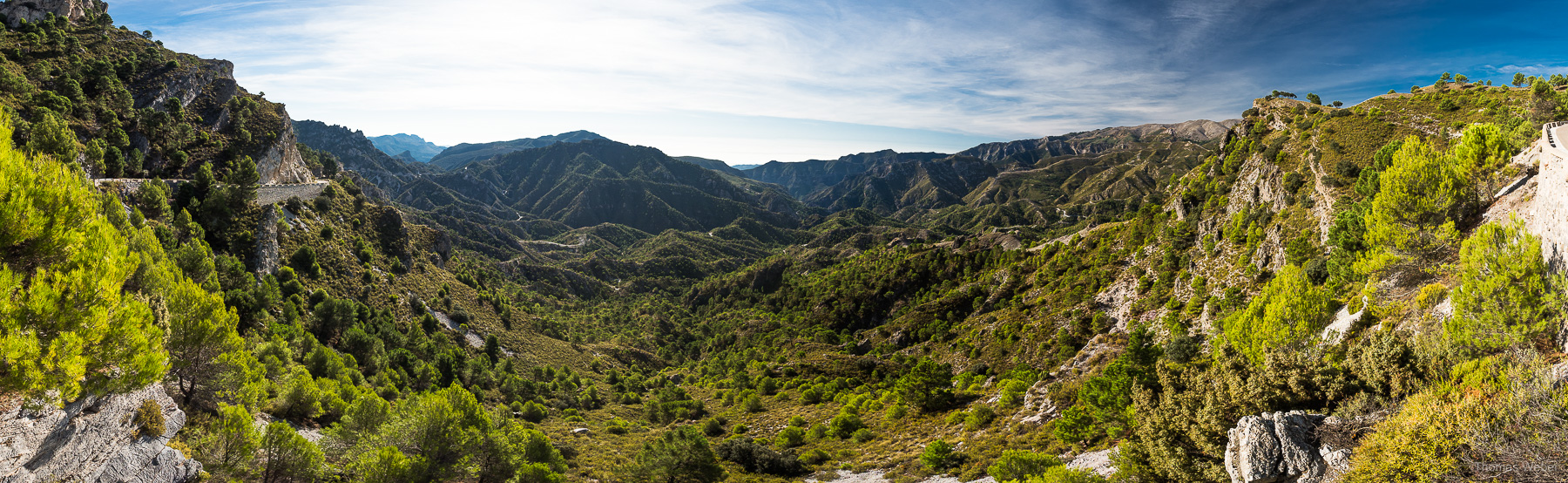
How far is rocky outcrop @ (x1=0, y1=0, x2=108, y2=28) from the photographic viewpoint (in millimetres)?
77875

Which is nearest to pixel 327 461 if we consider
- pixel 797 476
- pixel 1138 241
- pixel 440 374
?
pixel 797 476

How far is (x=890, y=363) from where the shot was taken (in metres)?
77.2

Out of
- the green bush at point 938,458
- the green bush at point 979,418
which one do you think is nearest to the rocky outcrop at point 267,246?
the green bush at point 938,458

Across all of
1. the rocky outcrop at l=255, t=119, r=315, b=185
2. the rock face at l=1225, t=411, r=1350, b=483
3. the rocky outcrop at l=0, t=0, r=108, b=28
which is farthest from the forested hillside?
the rocky outcrop at l=0, t=0, r=108, b=28

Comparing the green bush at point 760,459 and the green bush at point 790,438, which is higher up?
the green bush at point 760,459

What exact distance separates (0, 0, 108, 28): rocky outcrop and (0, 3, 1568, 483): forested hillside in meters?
1.85

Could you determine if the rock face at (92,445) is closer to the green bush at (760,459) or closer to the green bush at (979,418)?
the green bush at (760,459)

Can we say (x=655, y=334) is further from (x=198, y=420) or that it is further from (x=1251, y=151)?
Result: (x=1251, y=151)

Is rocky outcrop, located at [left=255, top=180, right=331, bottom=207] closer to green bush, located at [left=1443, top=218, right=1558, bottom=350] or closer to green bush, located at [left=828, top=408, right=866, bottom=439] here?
green bush, located at [left=828, top=408, right=866, bottom=439]

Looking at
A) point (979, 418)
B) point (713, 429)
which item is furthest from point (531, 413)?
point (979, 418)

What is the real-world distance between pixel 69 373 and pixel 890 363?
74.5m

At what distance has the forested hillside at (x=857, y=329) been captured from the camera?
1730 cm

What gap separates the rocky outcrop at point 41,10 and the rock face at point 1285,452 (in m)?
153

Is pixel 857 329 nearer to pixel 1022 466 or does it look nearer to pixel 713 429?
pixel 713 429
